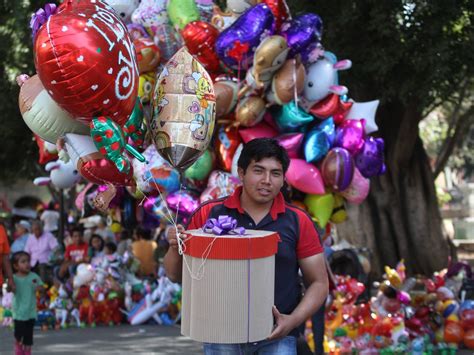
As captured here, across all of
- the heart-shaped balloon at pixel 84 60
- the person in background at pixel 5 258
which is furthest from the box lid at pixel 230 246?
the person in background at pixel 5 258

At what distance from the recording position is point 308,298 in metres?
3.81

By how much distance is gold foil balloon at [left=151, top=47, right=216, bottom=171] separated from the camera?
5.08 metres

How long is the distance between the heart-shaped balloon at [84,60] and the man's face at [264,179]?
109 centimetres

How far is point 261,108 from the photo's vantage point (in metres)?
8.23

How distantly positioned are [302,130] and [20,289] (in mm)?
3042

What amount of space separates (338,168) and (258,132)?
88 centimetres

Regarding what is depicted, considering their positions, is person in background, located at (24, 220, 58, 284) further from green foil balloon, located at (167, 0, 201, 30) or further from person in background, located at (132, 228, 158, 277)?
green foil balloon, located at (167, 0, 201, 30)

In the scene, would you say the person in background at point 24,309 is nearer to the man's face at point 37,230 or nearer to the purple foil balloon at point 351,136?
the purple foil balloon at point 351,136

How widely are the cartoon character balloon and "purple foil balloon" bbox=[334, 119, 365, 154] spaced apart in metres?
3.87

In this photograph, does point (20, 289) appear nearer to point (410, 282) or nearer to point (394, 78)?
point (410, 282)

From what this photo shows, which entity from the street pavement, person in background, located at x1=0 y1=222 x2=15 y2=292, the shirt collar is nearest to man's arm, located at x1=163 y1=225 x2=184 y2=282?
the shirt collar

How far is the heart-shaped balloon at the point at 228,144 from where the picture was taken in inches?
332

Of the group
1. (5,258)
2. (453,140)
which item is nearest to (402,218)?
(453,140)

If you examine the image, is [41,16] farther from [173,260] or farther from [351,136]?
[351,136]
